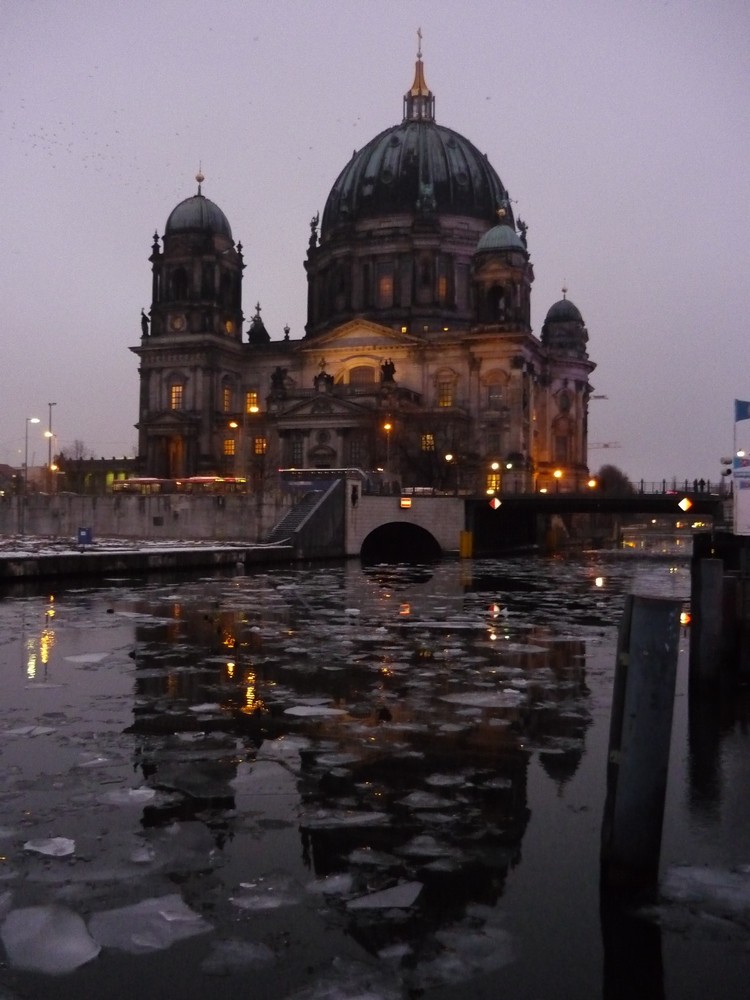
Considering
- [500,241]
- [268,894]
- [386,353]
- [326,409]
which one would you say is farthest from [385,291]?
[268,894]

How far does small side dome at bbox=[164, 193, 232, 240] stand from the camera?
105 m

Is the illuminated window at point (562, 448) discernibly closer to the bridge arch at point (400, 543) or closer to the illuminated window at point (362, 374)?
the illuminated window at point (362, 374)

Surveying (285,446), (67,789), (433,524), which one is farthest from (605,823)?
(285,446)

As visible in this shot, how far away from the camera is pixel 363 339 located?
10375 cm

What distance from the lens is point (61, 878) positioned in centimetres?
799

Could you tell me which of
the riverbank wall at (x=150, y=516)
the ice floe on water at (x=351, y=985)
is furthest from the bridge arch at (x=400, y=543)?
the ice floe on water at (x=351, y=985)

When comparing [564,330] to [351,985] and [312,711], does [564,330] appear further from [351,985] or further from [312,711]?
[351,985]

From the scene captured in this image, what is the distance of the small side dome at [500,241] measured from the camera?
9906 cm

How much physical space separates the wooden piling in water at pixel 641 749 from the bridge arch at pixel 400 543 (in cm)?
6046

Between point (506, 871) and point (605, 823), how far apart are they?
0.92m

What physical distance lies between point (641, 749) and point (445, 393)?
93.3 meters

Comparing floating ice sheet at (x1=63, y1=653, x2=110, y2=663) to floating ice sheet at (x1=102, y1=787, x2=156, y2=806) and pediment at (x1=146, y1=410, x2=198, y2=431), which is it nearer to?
floating ice sheet at (x1=102, y1=787, x2=156, y2=806)

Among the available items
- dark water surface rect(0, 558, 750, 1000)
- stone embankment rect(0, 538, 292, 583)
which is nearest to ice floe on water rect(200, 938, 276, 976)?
dark water surface rect(0, 558, 750, 1000)

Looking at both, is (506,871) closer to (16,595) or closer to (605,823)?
(605,823)
